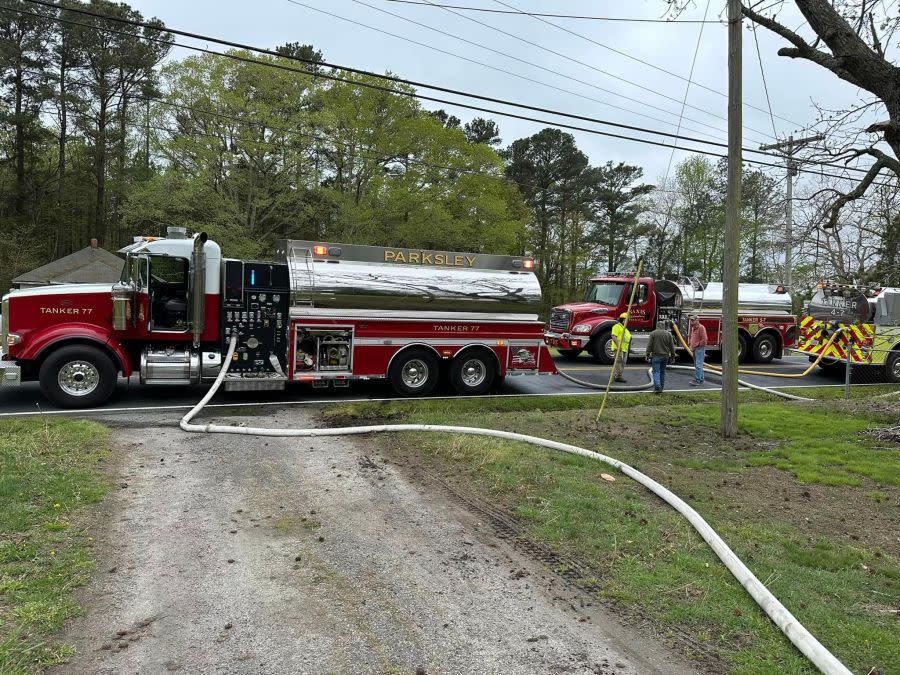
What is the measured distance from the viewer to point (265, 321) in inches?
434

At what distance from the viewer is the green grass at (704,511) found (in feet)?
12.6

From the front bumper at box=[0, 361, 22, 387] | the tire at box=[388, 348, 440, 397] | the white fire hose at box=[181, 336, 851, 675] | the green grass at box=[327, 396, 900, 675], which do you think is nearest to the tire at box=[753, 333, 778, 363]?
the green grass at box=[327, 396, 900, 675]

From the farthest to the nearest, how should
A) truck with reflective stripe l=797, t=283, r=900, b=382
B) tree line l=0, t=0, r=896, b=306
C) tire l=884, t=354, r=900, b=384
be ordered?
tree line l=0, t=0, r=896, b=306, tire l=884, t=354, r=900, b=384, truck with reflective stripe l=797, t=283, r=900, b=382

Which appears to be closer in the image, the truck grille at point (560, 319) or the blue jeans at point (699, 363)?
the blue jeans at point (699, 363)

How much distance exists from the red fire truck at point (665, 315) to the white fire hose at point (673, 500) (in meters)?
11.0

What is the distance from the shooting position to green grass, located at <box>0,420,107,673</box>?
11.0 feet

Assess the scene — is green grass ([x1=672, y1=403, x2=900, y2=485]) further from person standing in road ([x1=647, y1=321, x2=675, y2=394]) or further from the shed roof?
the shed roof

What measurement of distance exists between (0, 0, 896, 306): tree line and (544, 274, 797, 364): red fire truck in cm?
993

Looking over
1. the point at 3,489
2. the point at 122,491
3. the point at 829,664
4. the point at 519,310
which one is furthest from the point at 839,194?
the point at 3,489

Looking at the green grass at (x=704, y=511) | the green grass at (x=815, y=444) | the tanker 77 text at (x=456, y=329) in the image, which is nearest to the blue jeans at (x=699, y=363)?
the green grass at (x=815, y=444)

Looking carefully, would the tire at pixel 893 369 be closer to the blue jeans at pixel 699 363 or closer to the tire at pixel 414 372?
the blue jeans at pixel 699 363

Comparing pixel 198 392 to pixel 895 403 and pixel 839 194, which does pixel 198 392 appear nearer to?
pixel 839 194

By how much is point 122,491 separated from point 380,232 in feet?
93.6

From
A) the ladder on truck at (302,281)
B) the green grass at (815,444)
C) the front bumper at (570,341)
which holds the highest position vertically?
the ladder on truck at (302,281)
